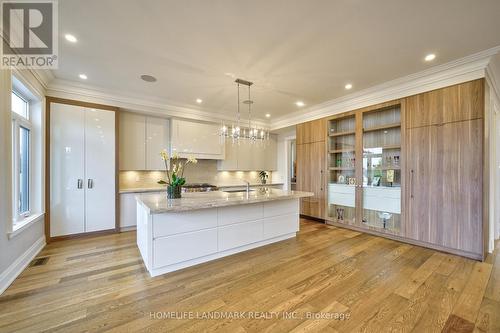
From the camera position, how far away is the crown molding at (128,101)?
3.60m

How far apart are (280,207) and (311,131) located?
2.44 metres

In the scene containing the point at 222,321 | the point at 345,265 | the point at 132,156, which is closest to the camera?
the point at 222,321

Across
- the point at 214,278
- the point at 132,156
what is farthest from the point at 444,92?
the point at 132,156

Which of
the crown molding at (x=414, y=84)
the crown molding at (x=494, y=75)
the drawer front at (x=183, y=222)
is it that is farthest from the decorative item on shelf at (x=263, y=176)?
the crown molding at (x=494, y=75)

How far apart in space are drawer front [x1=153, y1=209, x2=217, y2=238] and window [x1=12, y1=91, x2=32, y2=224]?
79.7 inches

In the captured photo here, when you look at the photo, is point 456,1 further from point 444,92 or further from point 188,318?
point 188,318

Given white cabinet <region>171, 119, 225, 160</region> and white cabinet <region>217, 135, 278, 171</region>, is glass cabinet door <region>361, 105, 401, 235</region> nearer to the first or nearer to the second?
white cabinet <region>217, 135, 278, 171</region>

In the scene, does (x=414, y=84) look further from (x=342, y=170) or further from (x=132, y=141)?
(x=132, y=141)

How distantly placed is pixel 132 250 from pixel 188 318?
1959 mm

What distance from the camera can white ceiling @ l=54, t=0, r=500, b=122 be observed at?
1975mm

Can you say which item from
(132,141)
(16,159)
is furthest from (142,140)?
(16,159)

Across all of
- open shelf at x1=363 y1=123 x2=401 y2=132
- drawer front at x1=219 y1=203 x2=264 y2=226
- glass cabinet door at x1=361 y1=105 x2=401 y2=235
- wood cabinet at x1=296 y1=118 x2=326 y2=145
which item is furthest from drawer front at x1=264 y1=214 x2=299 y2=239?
open shelf at x1=363 y1=123 x2=401 y2=132

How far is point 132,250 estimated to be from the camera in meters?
3.23

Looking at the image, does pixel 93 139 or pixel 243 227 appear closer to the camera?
pixel 243 227
